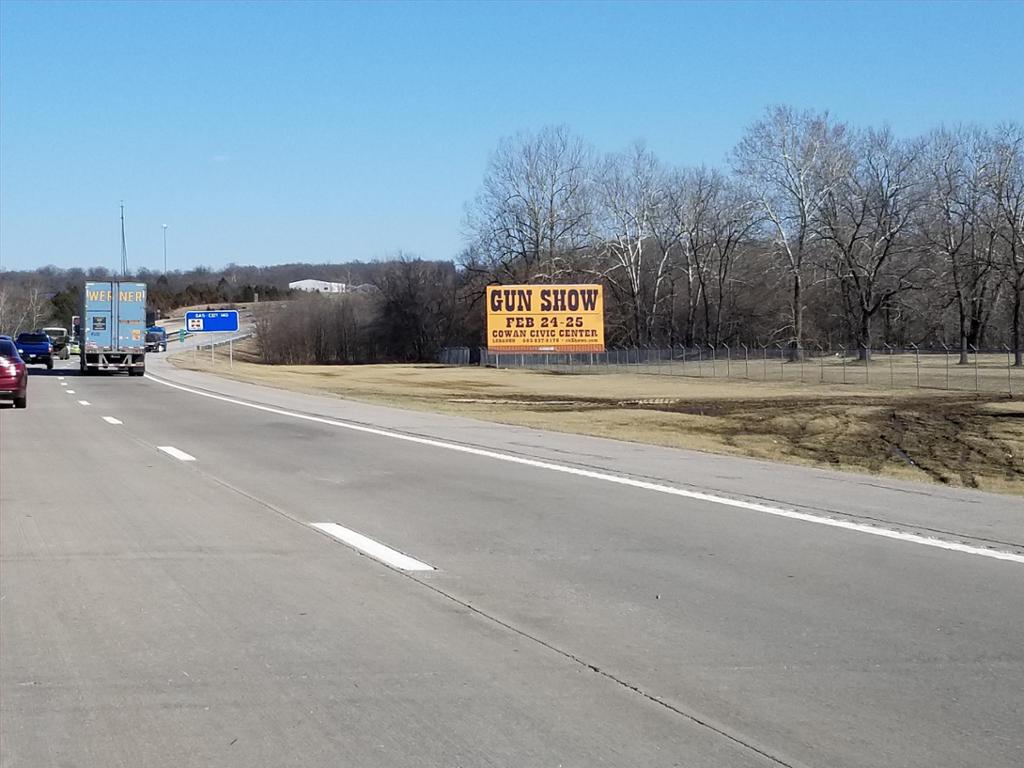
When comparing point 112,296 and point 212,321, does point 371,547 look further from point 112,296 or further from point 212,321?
point 212,321

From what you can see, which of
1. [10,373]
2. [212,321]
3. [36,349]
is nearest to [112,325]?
[36,349]

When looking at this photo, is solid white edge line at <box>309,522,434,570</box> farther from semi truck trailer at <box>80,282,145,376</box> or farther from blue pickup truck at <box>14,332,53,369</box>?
blue pickup truck at <box>14,332,53,369</box>

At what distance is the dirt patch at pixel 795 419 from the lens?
990 inches

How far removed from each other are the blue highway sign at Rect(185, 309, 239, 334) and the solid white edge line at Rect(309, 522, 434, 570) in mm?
65023

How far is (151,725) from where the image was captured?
17.6 ft

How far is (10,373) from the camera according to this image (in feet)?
93.4

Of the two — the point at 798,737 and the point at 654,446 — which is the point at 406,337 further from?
the point at 798,737

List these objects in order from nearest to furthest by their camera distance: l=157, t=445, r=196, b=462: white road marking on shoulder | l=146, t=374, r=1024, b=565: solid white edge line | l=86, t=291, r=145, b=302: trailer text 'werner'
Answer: l=146, t=374, r=1024, b=565: solid white edge line → l=157, t=445, r=196, b=462: white road marking on shoulder → l=86, t=291, r=145, b=302: trailer text 'werner'

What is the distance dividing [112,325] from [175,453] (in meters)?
34.4

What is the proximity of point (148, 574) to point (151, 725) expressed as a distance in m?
3.63

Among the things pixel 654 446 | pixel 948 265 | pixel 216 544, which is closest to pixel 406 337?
pixel 948 265

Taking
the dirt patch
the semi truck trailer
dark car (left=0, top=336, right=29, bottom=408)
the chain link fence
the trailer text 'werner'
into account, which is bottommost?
the dirt patch

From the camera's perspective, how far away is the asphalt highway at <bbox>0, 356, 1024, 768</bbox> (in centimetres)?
520

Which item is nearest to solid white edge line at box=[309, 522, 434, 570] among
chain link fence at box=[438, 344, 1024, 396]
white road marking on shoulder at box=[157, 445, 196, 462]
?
white road marking on shoulder at box=[157, 445, 196, 462]
